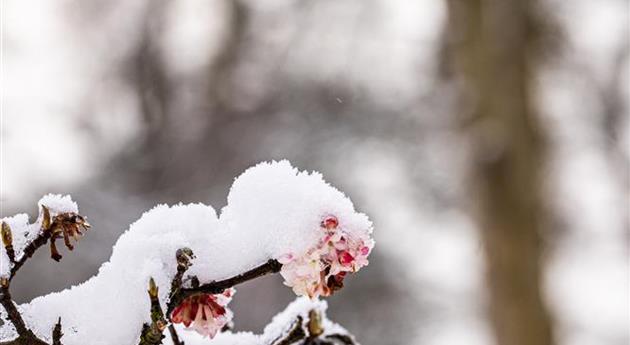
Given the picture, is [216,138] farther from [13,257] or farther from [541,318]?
[13,257]

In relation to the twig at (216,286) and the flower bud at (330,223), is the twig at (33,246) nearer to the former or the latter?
the twig at (216,286)

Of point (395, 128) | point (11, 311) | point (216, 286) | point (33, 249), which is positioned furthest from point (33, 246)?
point (395, 128)

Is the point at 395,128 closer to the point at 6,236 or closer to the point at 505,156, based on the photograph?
the point at 505,156

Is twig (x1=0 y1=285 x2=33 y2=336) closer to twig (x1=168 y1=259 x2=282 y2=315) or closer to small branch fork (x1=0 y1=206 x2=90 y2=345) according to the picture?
small branch fork (x1=0 y1=206 x2=90 y2=345)

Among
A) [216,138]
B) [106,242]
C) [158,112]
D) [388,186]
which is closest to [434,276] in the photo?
[388,186]

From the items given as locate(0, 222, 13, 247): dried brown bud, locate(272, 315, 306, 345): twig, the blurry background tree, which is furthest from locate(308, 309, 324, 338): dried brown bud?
the blurry background tree

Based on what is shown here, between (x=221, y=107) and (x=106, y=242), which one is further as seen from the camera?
(x=221, y=107)
